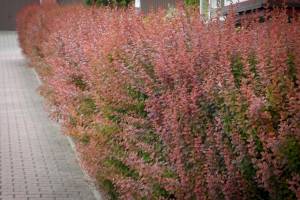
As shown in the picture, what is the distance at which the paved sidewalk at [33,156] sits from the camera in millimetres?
9227

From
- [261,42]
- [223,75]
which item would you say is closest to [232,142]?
[223,75]

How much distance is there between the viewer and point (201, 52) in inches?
219

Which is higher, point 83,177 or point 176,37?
point 176,37

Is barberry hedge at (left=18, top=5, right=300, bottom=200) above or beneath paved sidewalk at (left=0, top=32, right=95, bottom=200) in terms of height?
above

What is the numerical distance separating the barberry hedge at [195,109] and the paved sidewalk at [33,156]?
3.85 ft

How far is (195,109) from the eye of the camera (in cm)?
505

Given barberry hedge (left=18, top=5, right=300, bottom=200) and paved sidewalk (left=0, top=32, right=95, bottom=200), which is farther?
paved sidewalk (left=0, top=32, right=95, bottom=200)

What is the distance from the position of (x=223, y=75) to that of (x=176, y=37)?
1493mm

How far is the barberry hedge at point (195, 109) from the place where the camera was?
4.37 metres

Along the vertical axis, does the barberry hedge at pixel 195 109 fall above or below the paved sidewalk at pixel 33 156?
above

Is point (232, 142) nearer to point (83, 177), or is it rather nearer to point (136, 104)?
point (136, 104)

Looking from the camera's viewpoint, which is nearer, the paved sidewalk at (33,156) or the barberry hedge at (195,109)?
the barberry hedge at (195,109)

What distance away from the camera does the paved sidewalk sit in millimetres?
9227

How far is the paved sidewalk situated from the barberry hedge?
1173 millimetres
